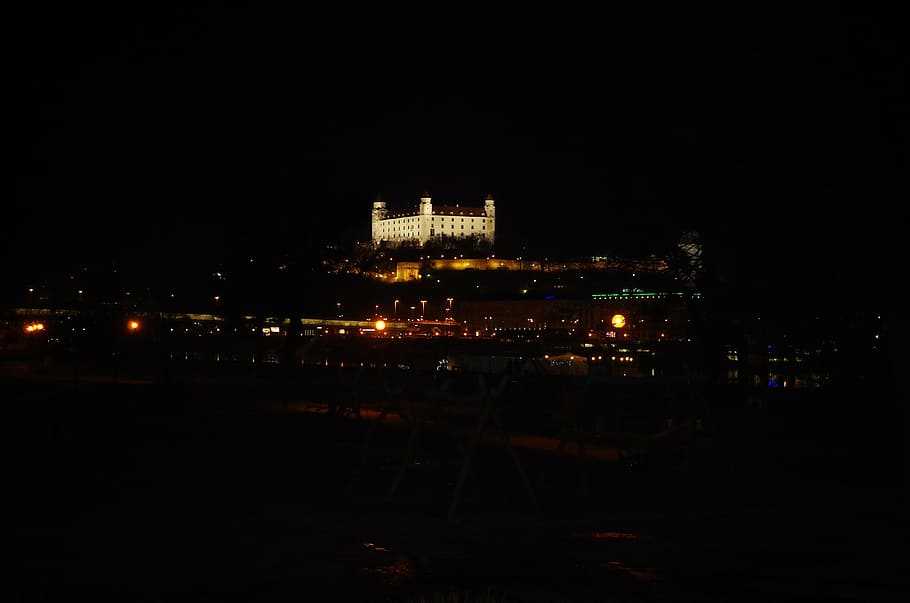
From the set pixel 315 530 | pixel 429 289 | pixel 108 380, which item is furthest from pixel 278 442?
pixel 429 289

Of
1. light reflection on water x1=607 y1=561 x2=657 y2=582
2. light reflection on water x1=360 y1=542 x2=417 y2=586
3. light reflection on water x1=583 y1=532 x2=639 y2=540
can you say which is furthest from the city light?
light reflection on water x1=607 y1=561 x2=657 y2=582

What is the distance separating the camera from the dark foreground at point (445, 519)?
8211 mm

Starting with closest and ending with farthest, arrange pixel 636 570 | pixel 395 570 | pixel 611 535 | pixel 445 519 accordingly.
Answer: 1. pixel 395 570
2. pixel 636 570
3. pixel 611 535
4. pixel 445 519

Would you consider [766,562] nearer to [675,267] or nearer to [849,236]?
[849,236]

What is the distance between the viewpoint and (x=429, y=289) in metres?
187

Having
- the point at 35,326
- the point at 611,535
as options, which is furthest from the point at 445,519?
the point at 35,326

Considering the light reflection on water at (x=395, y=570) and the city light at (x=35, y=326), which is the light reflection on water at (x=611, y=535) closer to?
the light reflection on water at (x=395, y=570)

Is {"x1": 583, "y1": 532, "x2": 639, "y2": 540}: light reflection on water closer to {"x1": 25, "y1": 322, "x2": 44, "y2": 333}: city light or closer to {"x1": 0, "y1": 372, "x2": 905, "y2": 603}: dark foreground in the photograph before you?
{"x1": 0, "y1": 372, "x2": 905, "y2": 603}: dark foreground

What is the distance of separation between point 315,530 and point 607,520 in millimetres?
3200

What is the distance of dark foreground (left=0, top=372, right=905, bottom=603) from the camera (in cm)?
821

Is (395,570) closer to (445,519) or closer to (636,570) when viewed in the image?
(636,570)

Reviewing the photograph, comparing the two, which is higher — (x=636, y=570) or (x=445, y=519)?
(x=445, y=519)

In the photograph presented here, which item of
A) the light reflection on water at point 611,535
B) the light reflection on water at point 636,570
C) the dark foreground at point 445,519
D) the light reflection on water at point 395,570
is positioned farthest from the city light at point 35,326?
the light reflection on water at point 636,570

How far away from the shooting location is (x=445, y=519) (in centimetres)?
1091
